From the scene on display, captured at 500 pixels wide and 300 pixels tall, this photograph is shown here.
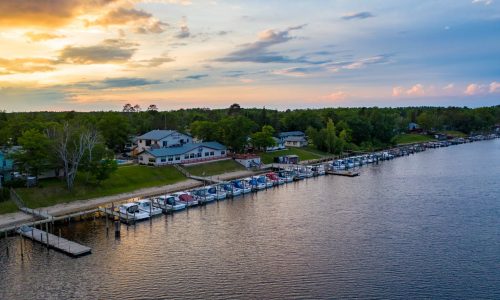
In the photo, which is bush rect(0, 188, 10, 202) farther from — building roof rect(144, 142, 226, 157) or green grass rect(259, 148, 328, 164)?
green grass rect(259, 148, 328, 164)

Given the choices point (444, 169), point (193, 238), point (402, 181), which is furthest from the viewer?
point (444, 169)

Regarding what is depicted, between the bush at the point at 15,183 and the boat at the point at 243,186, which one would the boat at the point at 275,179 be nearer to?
the boat at the point at 243,186

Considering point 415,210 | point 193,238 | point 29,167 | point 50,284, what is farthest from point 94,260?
point 415,210

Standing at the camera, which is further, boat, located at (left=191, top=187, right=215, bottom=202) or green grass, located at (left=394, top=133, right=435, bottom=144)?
green grass, located at (left=394, top=133, right=435, bottom=144)

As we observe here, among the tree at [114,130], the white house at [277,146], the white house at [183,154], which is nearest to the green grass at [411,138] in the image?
the white house at [277,146]

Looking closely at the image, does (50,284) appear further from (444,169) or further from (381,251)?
(444,169)

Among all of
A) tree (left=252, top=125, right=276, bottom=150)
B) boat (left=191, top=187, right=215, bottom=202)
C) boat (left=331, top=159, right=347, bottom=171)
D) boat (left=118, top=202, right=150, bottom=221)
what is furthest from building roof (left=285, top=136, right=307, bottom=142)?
boat (left=118, top=202, right=150, bottom=221)
